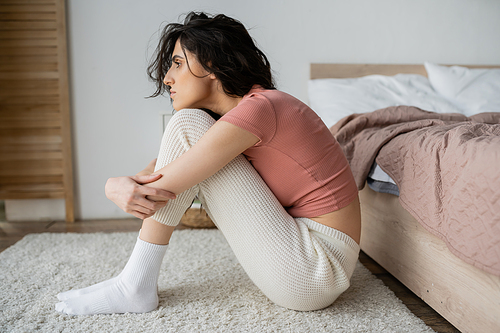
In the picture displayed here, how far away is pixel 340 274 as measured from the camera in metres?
0.95

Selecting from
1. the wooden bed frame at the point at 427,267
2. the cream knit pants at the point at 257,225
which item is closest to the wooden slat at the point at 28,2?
the cream knit pants at the point at 257,225

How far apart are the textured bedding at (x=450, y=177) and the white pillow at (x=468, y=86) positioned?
92 cm

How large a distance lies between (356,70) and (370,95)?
33 centimetres

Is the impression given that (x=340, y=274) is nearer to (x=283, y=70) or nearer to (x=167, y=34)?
(x=167, y=34)

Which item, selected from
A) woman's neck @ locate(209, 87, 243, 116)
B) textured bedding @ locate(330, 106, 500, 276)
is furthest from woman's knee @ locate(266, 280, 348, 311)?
woman's neck @ locate(209, 87, 243, 116)

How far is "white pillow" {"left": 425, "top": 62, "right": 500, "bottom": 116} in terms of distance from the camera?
6.47 feet

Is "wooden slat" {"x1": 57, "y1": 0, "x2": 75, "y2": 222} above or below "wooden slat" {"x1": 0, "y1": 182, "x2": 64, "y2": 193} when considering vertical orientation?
above

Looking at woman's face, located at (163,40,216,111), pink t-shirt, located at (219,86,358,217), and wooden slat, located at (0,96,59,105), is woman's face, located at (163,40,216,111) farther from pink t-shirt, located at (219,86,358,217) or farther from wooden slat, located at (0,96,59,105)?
wooden slat, located at (0,96,59,105)

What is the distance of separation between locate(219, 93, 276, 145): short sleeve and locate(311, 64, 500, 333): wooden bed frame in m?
0.55

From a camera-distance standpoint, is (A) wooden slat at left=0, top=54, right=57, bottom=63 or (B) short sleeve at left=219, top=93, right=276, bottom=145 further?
(A) wooden slat at left=0, top=54, right=57, bottom=63

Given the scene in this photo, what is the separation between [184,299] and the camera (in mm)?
1094

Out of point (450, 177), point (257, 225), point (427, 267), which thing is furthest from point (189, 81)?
point (427, 267)

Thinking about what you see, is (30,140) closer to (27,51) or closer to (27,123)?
(27,123)

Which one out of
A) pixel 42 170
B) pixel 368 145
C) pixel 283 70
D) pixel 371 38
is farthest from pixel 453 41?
pixel 42 170
